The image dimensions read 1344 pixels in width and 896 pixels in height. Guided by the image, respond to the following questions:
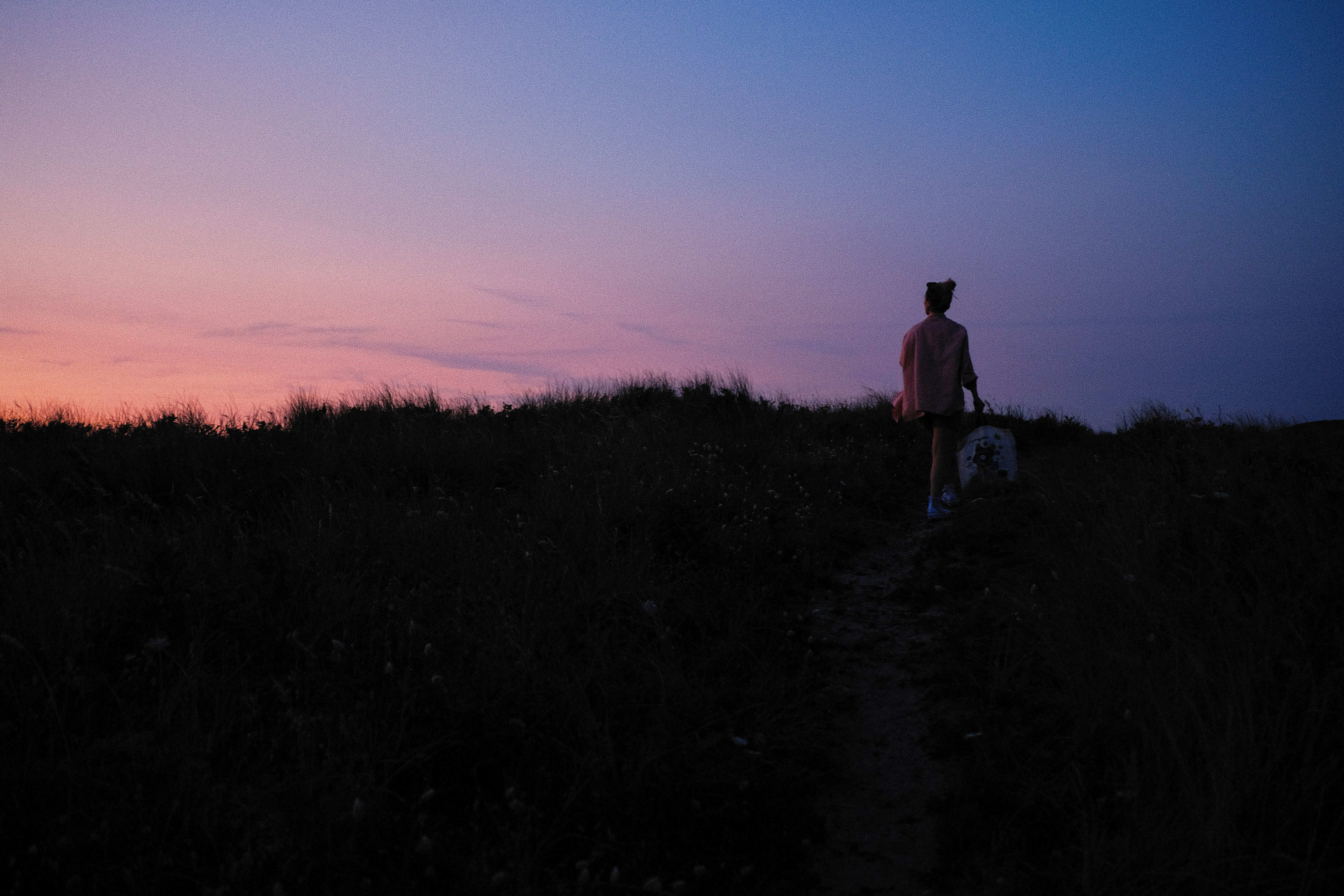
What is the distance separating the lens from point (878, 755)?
11.7ft

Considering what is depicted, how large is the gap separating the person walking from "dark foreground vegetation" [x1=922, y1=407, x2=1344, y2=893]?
2.11 meters

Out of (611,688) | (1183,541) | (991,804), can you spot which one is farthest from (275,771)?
(1183,541)

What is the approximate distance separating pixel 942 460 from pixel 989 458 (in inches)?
23.6

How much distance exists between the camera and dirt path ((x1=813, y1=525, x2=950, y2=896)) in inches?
113

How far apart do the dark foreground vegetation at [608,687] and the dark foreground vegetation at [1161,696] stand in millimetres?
17

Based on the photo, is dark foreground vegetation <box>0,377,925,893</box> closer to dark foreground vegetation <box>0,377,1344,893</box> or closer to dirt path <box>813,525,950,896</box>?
dark foreground vegetation <box>0,377,1344,893</box>

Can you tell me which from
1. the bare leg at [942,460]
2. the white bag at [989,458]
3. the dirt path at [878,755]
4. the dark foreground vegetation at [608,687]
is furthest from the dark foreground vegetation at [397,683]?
the white bag at [989,458]

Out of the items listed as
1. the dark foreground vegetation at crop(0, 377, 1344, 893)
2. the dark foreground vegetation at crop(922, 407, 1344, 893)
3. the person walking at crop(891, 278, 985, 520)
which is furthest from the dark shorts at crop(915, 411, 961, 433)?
the dark foreground vegetation at crop(922, 407, 1344, 893)

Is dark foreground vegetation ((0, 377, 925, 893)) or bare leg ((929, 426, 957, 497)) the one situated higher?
bare leg ((929, 426, 957, 497))

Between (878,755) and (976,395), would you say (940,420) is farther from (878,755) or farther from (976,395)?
(878,755)

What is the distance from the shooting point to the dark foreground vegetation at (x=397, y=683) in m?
2.60

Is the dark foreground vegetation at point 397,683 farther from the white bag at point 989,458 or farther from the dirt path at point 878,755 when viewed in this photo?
the white bag at point 989,458

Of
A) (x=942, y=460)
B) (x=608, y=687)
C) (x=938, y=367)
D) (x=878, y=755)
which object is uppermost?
(x=938, y=367)

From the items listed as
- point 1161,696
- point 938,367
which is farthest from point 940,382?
point 1161,696
